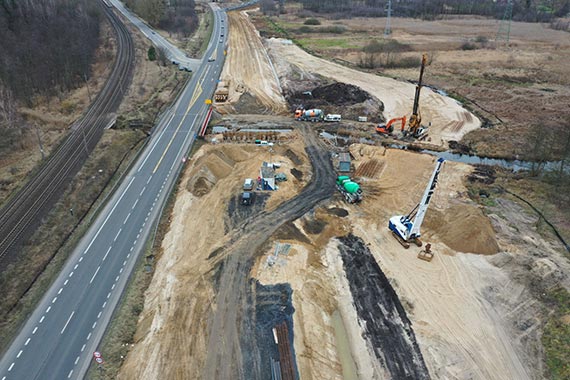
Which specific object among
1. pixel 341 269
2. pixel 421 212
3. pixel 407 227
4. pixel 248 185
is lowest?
pixel 341 269

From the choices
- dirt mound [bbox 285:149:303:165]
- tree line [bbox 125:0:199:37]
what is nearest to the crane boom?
dirt mound [bbox 285:149:303:165]

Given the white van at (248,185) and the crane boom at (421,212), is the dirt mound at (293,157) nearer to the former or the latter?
the white van at (248,185)

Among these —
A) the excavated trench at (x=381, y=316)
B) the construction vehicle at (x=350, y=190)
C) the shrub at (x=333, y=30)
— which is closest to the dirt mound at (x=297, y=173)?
the construction vehicle at (x=350, y=190)

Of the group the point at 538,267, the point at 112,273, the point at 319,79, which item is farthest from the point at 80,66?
the point at 538,267

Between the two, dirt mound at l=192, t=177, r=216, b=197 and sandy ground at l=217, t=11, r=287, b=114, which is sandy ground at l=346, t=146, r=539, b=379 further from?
sandy ground at l=217, t=11, r=287, b=114

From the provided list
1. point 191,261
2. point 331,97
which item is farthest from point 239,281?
point 331,97

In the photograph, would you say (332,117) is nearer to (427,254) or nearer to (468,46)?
(427,254)

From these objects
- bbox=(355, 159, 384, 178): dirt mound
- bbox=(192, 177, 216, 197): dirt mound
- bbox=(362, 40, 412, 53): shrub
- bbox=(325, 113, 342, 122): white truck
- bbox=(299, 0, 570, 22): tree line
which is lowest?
bbox=(355, 159, 384, 178): dirt mound
